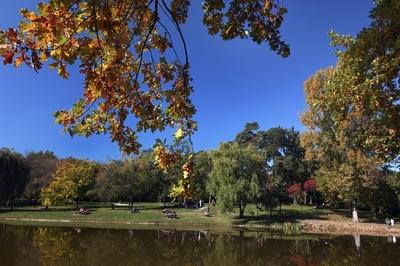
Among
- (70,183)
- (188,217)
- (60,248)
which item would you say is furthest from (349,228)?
(70,183)

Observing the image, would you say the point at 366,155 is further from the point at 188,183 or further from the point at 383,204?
the point at 188,183

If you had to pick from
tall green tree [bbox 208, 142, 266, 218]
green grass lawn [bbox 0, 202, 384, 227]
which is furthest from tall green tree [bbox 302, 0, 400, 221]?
Result: green grass lawn [bbox 0, 202, 384, 227]

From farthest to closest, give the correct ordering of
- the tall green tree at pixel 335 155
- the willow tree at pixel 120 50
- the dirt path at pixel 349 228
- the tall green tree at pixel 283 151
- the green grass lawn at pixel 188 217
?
the tall green tree at pixel 283 151, the green grass lawn at pixel 188 217, the tall green tree at pixel 335 155, the dirt path at pixel 349 228, the willow tree at pixel 120 50

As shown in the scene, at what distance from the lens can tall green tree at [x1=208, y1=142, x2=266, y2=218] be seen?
41.2m

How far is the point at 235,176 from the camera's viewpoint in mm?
42625

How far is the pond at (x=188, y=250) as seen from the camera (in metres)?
20.3

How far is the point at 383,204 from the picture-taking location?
47188 mm

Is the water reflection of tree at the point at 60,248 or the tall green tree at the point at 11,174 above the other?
the tall green tree at the point at 11,174

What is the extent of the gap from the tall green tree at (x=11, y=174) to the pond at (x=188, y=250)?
24.6 m

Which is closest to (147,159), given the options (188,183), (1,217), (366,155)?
(1,217)

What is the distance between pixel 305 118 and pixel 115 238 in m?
20.9

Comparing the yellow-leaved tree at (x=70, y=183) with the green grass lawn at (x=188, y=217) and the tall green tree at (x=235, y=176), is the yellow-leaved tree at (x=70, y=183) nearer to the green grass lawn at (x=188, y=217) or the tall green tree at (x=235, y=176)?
the green grass lawn at (x=188, y=217)

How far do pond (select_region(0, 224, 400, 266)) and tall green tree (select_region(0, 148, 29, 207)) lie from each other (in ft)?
80.8

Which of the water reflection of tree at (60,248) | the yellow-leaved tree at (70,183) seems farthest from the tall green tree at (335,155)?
the yellow-leaved tree at (70,183)
